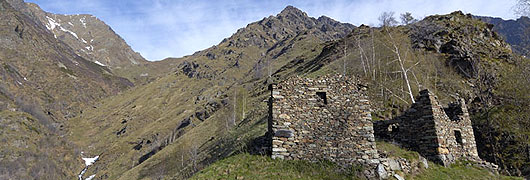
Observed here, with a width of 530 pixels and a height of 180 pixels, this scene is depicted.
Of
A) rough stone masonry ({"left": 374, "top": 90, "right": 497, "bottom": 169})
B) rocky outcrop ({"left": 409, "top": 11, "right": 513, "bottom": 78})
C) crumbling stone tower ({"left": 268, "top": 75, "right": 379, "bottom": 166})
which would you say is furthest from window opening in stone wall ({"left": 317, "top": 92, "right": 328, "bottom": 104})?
rocky outcrop ({"left": 409, "top": 11, "right": 513, "bottom": 78})

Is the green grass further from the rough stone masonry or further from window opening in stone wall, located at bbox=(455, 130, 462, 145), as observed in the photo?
window opening in stone wall, located at bbox=(455, 130, 462, 145)

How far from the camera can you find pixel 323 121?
13.0 m

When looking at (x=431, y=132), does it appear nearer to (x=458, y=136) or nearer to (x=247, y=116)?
(x=458, y=136)

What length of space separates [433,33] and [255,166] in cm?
4263

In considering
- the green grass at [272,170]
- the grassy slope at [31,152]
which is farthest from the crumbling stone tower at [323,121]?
the grassy slope at [31,152]

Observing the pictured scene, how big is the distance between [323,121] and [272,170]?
10.9 feet

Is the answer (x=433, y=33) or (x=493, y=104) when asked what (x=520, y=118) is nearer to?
(x=493, y=104)

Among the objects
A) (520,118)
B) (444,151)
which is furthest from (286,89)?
(520,118)

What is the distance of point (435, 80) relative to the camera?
33.8m

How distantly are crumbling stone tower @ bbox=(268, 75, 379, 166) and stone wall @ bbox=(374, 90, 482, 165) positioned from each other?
194 inches

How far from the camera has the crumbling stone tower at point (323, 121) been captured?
12516 millimetres

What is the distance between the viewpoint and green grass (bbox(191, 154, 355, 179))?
1177 centimetres

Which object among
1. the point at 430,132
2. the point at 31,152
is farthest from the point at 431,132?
the point at 31,152

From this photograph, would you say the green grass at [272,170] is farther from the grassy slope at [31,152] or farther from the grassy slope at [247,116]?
the grassy slope at [31,152]
